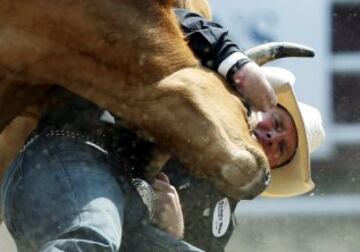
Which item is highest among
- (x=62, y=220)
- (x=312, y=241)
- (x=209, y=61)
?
(x=209, y=61)

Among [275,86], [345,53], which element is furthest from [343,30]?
[275,86]

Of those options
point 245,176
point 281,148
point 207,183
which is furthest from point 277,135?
point 245,176

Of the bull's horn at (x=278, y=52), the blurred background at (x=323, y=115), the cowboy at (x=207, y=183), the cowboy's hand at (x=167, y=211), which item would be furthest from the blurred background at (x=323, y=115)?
the cowboy's hand at (x=167, y=211)

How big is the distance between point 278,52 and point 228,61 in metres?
0.24

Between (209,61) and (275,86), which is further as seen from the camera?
(275,86)

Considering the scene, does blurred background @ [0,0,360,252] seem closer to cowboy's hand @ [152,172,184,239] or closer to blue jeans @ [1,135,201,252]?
cowboy's hand @ [152,172,184,239]

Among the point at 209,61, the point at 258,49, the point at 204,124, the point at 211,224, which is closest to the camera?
the point at 204,124

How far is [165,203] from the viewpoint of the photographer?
274 centimetres

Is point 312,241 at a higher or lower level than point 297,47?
lower

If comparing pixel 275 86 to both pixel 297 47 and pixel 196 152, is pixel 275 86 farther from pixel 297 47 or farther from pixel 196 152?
pixel 196 152

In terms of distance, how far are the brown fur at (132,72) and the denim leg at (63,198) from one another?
169mm

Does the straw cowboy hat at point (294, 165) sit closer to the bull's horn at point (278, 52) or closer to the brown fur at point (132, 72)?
the bull's horn at point (278, 52)

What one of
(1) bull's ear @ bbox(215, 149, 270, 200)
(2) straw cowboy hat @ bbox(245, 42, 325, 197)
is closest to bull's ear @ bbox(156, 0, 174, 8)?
(1) bull's ear @ bbox(215, 149, 270, 200)

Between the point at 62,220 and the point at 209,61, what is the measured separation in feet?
1.65
